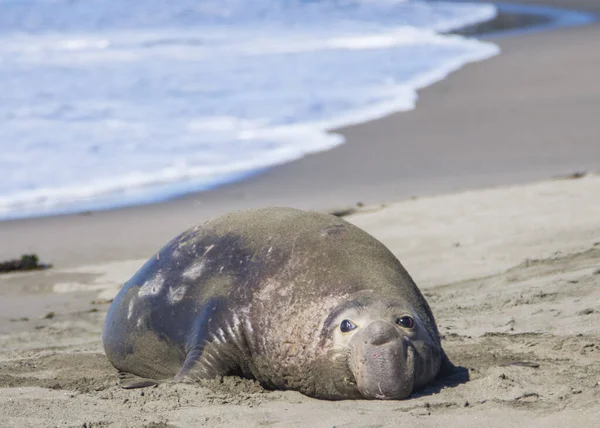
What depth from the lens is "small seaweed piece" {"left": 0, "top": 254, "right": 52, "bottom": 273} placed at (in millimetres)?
7895

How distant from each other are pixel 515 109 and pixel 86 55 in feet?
42.8

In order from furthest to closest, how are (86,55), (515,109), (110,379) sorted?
1. (86,55)
2. (515,109)
3. (110,379)

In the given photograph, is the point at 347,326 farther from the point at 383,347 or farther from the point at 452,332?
the point at 452,332

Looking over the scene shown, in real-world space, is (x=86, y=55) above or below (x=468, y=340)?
above

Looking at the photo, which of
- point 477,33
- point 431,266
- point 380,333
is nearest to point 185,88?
point 477,33

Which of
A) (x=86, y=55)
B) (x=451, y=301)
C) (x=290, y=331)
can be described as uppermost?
(x=86, y=55)

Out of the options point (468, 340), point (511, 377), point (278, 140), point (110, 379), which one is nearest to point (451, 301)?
point (468, 340)

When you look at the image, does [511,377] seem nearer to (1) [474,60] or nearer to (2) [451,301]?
(2) [451,301]

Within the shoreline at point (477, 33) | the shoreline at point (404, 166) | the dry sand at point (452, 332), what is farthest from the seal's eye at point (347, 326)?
the shoreline at point (477, 33)

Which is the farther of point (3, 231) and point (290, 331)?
point (3, 231)

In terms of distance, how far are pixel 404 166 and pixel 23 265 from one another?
4.72 metres

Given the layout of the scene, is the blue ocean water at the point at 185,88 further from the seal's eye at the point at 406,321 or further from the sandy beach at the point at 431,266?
the seal's eye at the point at 406,321

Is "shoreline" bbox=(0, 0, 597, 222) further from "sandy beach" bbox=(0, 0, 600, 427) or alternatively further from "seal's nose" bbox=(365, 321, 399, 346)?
"seal's nose" bbox=(365, 321, 399, 346)

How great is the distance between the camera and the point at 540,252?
6676 mm
